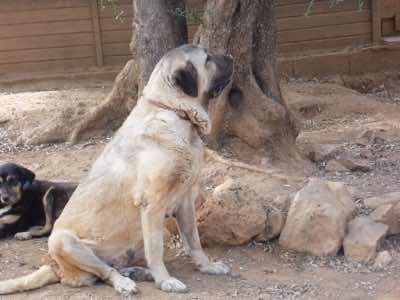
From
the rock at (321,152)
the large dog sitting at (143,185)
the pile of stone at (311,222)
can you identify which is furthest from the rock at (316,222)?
the rock at (321,152)

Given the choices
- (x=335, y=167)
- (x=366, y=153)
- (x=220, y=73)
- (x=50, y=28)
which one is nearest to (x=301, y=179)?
(x=335, y=167)

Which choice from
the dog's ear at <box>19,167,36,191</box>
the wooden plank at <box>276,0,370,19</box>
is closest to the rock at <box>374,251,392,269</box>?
the dog's ear at <box>19,167,36,191</box>

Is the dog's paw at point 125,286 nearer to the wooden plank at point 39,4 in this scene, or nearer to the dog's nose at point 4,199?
the dog's nose at point 4,199

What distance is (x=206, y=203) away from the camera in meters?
6.36

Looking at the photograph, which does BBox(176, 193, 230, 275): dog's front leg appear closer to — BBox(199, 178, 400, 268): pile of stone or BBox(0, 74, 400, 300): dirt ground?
BBox(0, 74, 400, 300): dirt ground

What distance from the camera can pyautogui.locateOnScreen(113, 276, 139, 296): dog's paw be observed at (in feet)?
17.5

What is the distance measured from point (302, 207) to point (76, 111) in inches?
174

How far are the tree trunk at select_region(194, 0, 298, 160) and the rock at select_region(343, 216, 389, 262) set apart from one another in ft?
6.10

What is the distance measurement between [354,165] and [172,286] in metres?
3.03

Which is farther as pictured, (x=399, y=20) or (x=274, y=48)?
(x=399, y=20)

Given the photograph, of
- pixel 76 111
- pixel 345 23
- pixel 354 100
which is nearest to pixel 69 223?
pixel 76 111

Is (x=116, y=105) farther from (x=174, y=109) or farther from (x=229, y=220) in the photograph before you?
(x=174, y=109)

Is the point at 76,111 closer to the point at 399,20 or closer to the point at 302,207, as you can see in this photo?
the point at 302,207

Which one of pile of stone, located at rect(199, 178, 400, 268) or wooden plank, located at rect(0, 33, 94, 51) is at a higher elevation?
wooden plank, located at rect(0, 33, 94, 51)
